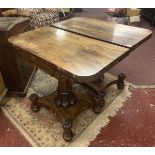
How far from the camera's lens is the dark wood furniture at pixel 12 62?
1.73 m

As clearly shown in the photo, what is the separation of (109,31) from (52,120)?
830 mm

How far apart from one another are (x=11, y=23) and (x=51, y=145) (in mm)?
1057

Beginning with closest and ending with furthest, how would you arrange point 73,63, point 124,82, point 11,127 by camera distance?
point 73,63
point 11,127
point 124,82

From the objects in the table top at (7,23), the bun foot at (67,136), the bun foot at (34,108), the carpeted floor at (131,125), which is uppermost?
the table top at (7,23)

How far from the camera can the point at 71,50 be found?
1316 mm

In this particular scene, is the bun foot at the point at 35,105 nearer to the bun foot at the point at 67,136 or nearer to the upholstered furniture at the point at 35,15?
the bun foot at the point at 67,136

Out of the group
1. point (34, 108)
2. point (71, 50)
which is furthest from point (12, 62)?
point (71, 50)

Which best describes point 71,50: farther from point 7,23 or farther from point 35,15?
point 35,15

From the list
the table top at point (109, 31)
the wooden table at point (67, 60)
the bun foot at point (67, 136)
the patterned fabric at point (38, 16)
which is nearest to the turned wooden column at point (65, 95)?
the wooden table at point (67, 60)

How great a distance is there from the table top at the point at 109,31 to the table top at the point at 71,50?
0.07 meters
